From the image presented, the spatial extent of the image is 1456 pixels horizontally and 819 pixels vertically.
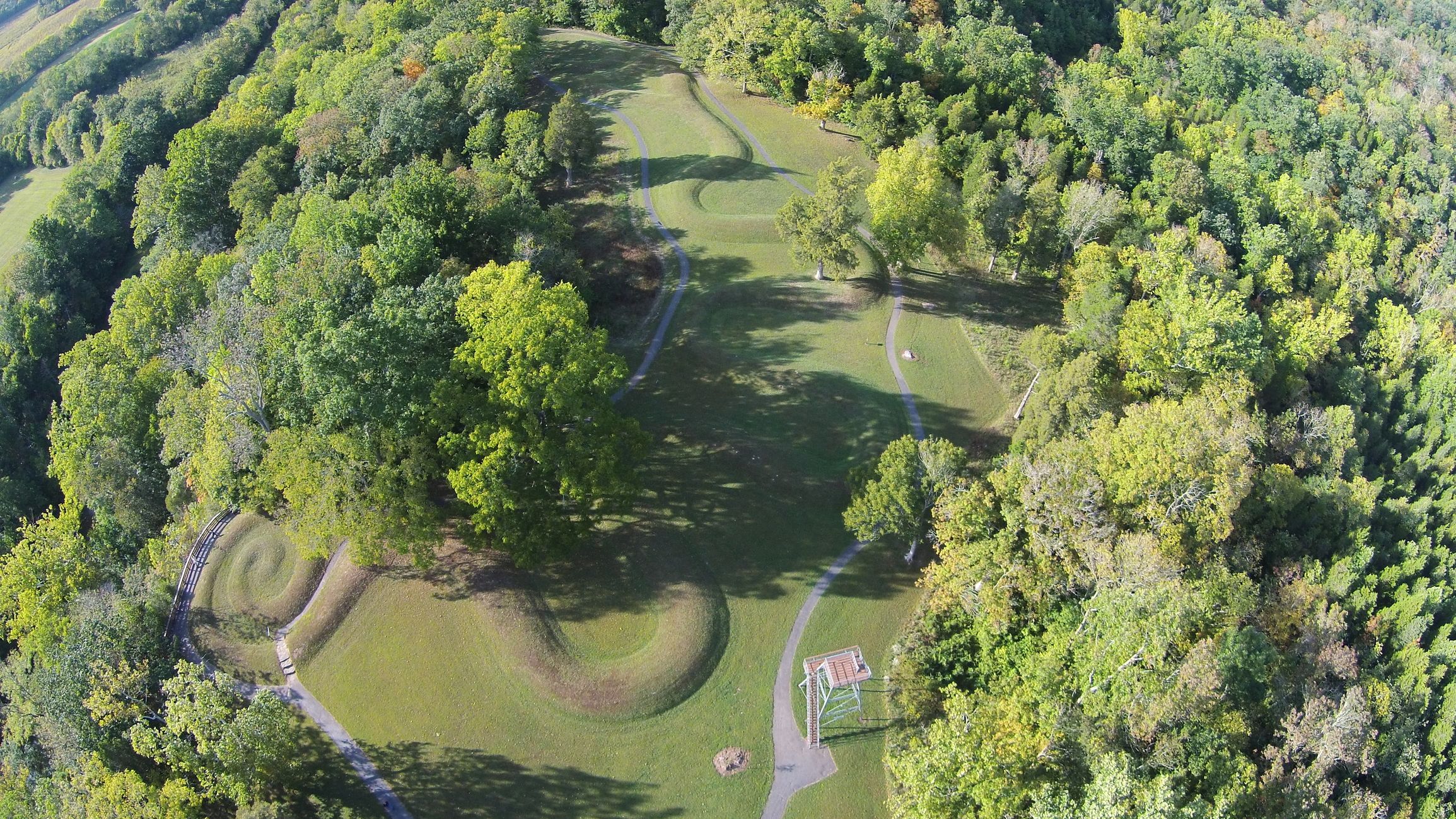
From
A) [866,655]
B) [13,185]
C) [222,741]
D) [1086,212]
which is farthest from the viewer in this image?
[13,185]

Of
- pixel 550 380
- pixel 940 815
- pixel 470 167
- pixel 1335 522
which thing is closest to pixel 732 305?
pixel 550 380

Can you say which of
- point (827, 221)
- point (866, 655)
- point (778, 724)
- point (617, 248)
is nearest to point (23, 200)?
point (617, 248)

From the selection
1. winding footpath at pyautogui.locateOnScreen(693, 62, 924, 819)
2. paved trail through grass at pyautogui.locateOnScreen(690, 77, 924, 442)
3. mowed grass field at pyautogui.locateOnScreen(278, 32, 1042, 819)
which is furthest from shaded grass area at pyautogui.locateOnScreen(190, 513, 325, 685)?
paved trail through grass at pyautogui.locateOnScreen(690, 77, 924, 442)

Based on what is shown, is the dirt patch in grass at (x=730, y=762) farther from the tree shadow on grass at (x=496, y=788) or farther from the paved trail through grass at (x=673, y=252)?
the paved trail through grass at (x=673, y=252)

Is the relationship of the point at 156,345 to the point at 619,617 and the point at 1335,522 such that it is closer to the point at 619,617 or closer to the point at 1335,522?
the point at 619,617

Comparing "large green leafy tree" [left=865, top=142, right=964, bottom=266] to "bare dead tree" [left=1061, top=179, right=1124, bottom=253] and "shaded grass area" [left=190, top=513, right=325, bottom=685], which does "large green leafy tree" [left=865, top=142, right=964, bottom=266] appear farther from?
"shaded grass area" [left=190, top=513, right=325, bottom=685]

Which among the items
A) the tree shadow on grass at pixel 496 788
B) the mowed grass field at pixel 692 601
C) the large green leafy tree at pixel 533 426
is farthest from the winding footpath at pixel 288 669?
the large green leafy tree at pixel 533 426

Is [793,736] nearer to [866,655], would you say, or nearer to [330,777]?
[866,655]
